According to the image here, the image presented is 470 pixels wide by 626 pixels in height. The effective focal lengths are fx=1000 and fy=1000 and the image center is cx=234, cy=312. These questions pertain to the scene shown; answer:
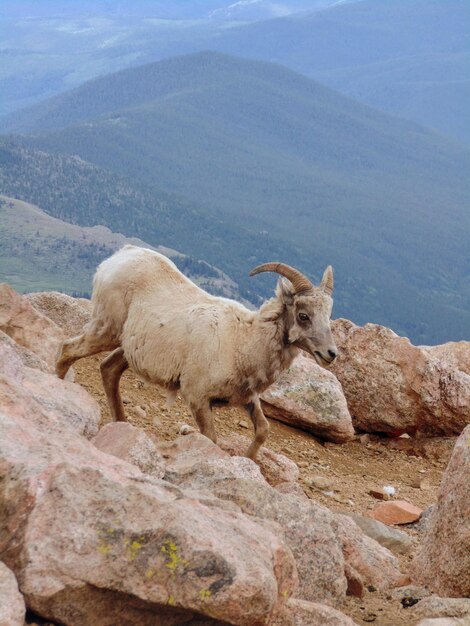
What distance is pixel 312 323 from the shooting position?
13312 millimetres

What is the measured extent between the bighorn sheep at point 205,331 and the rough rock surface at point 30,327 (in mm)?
1059

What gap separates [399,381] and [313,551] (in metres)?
11.0

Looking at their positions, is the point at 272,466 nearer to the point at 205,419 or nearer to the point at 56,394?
the point at 205,419

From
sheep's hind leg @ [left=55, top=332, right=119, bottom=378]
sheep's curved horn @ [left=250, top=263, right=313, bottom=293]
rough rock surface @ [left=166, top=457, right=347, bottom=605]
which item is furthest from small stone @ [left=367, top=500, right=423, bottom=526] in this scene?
rough rock surface @ [left=166, top=457, right=347, bottom=605]

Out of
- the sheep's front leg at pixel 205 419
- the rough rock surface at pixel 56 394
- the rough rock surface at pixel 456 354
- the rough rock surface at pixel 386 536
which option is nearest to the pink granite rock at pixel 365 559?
the rough rock surface at pixel 386 536

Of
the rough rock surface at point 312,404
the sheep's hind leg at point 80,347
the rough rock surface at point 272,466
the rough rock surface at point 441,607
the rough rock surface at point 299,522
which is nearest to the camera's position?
the rough rock surface at point 441,607

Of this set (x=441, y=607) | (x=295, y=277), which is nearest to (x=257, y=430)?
(x=295, y=277)

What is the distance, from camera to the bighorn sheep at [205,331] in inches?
524

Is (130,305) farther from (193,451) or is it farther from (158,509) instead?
(158,509)

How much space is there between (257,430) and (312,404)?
442cm

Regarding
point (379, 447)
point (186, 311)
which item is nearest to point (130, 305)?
point (186, 311)

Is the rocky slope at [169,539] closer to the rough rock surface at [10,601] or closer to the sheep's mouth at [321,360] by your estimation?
the rough rock surface at [10,601]

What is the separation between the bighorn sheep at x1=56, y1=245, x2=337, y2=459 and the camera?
13.3 m

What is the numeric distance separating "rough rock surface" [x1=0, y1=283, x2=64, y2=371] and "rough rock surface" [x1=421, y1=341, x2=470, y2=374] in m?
9.28
